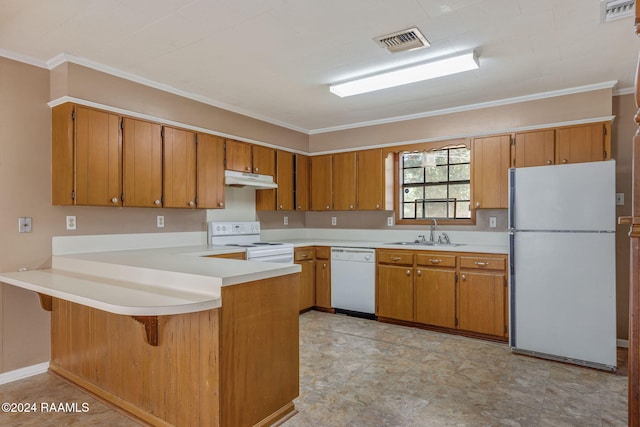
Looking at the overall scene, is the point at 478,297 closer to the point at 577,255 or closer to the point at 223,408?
the point at 577,255

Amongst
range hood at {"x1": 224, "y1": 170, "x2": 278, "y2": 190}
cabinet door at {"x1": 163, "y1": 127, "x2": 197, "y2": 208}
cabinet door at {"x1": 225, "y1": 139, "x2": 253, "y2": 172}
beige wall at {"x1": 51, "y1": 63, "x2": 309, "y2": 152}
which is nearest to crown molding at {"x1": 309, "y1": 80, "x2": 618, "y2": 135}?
beige wall at {"x1": 51, "y1": 63, "x2": 309, "y2": 152}

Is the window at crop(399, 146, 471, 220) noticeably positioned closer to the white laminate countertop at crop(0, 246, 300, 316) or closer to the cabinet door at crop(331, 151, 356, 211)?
the cabinet door at crop(331, 151, 356, 211)

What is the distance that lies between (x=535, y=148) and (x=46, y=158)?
4.51 metres

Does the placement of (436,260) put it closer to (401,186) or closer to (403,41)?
(401,186)

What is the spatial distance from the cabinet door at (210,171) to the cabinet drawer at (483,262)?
8.65 ft

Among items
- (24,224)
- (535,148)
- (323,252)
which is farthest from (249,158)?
(535,148)

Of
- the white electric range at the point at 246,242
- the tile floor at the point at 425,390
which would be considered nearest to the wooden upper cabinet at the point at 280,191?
the white electric range at the point at 246,242

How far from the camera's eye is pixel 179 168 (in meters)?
3.72

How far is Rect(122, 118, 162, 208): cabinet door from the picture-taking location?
10.8ft

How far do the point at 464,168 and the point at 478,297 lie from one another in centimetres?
158

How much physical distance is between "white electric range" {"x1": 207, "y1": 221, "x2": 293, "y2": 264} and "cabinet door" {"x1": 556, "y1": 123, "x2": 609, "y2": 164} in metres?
3.02

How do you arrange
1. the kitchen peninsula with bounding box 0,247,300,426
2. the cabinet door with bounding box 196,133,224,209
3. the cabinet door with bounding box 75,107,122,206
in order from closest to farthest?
the kitchen peninsula with bounding box 0,247,300,426, the cabinet door with bounding box 75,107,122,206, the cabinet door with bounding box 196,133,224,209

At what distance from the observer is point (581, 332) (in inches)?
123

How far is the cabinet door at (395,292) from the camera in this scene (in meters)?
4.21
